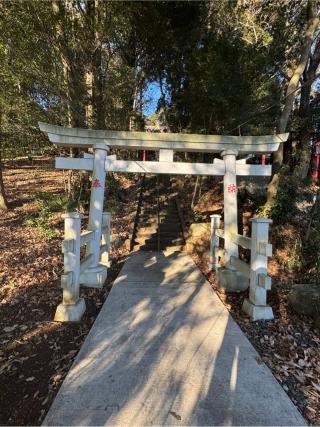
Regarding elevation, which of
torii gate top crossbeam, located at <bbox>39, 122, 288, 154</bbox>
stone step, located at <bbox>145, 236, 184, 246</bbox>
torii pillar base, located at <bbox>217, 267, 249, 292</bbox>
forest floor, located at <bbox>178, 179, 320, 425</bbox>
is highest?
torii gate top crossbeam, located at <bbox>39, 122, 288, 154</bbox>

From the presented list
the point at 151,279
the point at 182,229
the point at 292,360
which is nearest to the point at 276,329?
the point at 292,360

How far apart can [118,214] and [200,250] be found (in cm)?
416

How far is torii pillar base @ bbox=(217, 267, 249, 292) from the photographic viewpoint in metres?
5.07

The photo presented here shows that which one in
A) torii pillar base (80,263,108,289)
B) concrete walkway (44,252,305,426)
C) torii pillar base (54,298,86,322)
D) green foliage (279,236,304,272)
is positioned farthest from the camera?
green foliage (279,236,304,272)

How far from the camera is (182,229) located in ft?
29.1

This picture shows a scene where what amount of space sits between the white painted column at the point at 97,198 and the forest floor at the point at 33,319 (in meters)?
0.68

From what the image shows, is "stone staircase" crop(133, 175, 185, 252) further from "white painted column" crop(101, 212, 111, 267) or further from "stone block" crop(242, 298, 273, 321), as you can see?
"stone block" crop(242, 298, 273, 321)

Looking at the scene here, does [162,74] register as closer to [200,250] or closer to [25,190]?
[25,190]

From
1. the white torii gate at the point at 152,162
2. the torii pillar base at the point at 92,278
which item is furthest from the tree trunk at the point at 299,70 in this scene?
the torii pillar base at the point at 92,278

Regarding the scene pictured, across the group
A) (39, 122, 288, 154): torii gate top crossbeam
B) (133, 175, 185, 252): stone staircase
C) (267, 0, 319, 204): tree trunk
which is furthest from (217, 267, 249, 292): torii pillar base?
(267, 0, 319, 204): tree trunk

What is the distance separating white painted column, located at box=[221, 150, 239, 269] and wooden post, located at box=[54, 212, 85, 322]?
2.64 meters

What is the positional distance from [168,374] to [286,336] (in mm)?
1789

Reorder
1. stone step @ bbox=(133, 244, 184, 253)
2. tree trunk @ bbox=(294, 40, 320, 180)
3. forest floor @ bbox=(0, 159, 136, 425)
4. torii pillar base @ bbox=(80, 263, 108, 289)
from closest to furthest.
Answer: forest floor @ bbox=(0, 159, 136, 425) → torii pillar base @ bbox=(80, 263, 108, 289) → stone step @ bbox=(133, 244, 184, 253) → tree trunk @ bbox=(294, 40, 320, 180)

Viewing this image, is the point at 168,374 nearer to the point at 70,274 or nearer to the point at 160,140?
the point at 70,274
